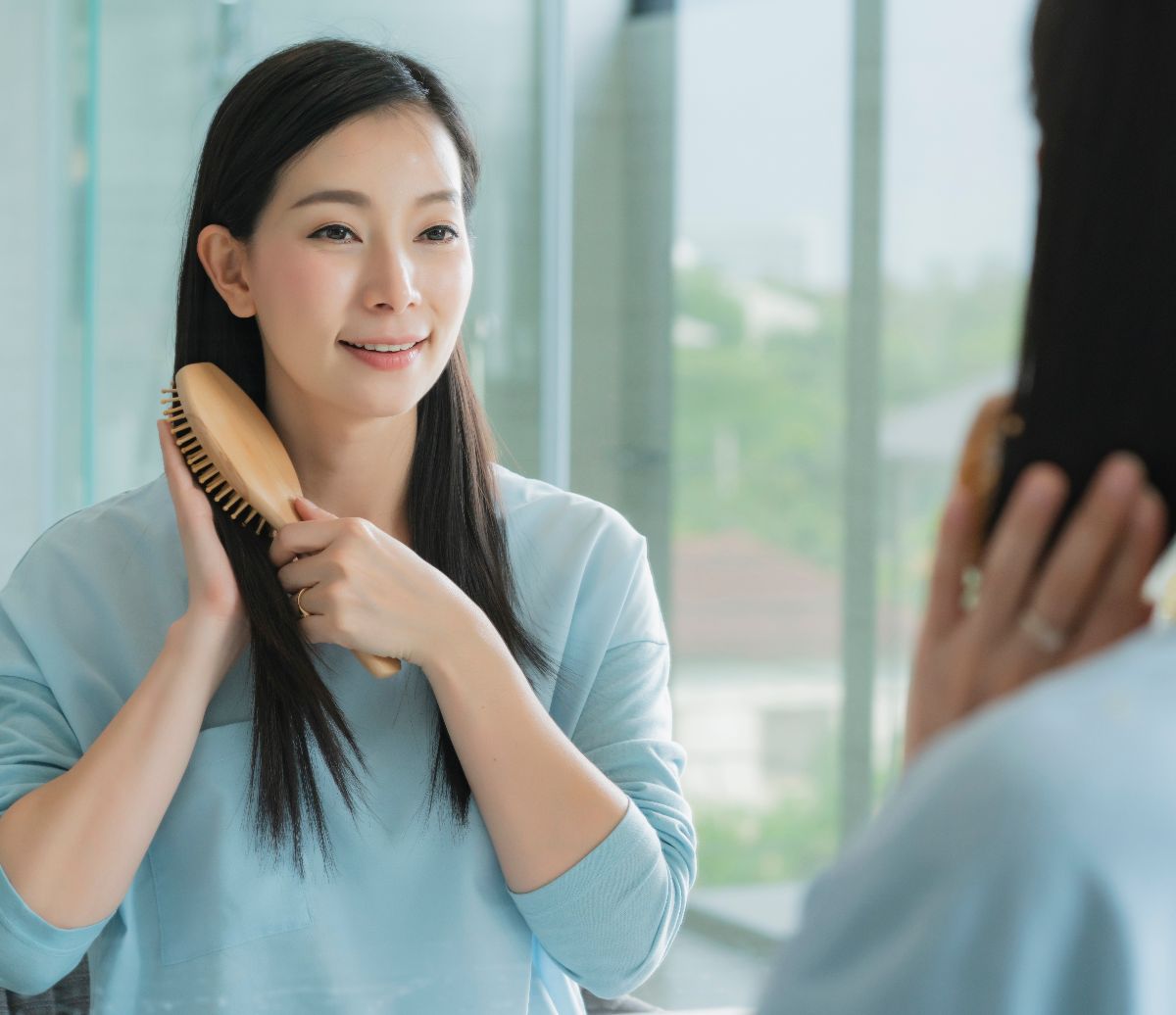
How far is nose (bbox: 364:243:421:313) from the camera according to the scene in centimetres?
92

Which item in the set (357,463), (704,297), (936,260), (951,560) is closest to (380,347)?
(357,463)

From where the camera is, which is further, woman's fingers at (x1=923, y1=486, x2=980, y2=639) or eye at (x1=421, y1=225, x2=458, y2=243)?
eye at (x1=421, y1=225, x2=458, y2=243)

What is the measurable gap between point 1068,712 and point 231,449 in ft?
2.27

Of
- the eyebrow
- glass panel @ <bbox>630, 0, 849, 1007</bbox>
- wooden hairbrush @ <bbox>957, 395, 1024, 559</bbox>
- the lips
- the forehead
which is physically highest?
the forehead

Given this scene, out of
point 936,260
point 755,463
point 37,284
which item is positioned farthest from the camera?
point 755,463

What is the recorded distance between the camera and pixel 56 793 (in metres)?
0.83

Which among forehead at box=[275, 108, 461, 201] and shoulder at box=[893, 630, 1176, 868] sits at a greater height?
forehead at box=[275, 108, 461, 201]

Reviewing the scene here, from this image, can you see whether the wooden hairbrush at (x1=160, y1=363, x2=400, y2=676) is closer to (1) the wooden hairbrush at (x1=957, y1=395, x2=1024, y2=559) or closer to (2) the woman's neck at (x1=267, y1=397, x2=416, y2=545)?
(2) the woman's neck at (x1=267, y1=397, x2=416, y2=545)

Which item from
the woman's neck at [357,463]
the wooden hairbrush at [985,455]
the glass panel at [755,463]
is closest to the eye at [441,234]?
the woman's neck at [357,463]

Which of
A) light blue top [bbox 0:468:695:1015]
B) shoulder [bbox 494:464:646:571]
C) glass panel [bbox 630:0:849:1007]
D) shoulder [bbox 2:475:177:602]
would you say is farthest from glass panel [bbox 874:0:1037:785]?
shoulder [bbox 2:475:177:602]

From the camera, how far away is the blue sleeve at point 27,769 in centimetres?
83

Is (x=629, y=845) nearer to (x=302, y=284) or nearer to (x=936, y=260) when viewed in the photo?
(x=302, y=284)

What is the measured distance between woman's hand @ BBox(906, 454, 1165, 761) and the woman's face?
1.96 ft

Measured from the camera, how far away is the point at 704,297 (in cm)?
267
